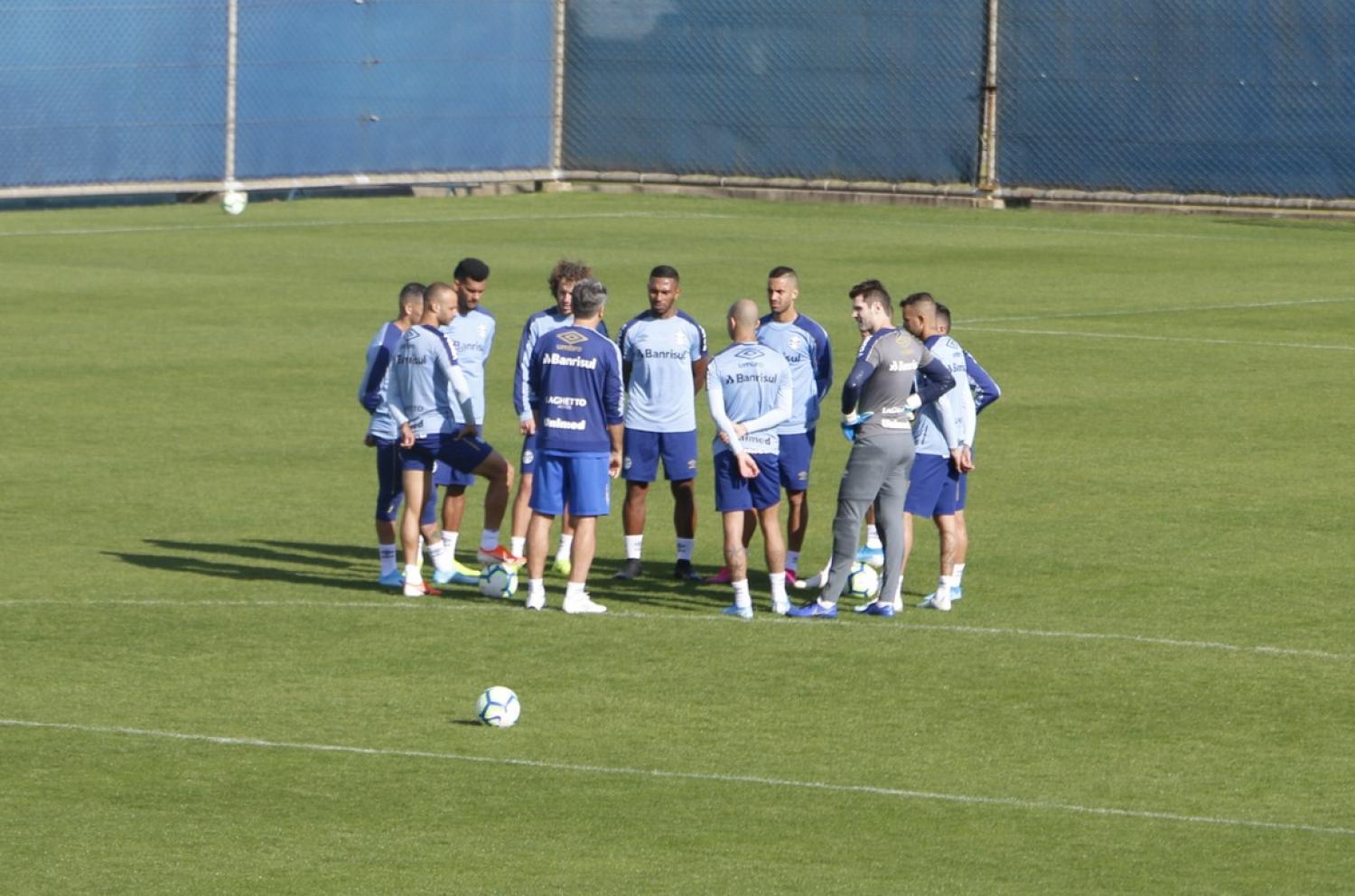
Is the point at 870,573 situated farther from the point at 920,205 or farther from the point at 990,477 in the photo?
the point at 920,205

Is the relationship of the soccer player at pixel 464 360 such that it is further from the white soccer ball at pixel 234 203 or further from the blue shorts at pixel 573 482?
the white soccer ball at pixel 234 203

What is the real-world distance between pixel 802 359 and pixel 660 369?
87cm

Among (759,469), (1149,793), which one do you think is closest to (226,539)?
(759,469)

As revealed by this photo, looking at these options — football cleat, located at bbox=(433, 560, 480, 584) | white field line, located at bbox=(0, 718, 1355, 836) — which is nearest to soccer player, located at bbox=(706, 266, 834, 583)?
football cleat, located at bbox=(433, 560, 480, 584)

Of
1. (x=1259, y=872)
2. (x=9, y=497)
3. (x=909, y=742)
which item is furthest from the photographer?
(x=9, y=497)

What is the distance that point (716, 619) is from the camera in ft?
46.6

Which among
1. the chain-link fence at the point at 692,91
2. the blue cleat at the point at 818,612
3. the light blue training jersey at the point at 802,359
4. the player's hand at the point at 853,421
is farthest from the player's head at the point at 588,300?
the chain-link fence at the point at 692,91

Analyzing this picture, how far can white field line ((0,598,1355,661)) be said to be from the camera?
43.9 feet

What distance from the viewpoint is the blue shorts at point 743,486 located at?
46.8ft

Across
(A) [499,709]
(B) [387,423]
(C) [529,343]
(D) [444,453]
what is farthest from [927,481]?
(A) [499,709]

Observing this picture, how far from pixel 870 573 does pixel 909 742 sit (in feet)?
11.8

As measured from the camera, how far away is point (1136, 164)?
39.6 metres

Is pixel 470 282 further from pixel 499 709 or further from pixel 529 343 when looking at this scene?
pixel 499 709

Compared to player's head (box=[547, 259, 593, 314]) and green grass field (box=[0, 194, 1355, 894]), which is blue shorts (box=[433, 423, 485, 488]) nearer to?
green grass field (box=[0, 194, 1355, 894])
